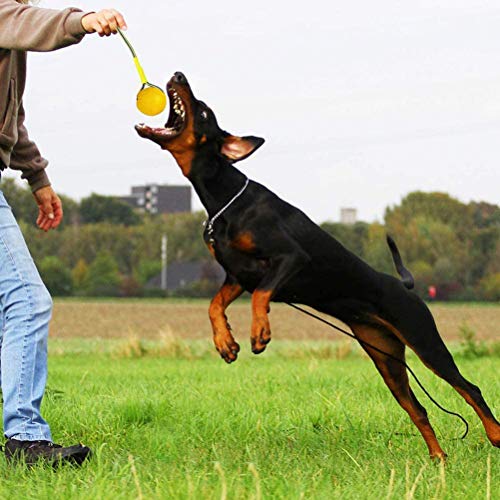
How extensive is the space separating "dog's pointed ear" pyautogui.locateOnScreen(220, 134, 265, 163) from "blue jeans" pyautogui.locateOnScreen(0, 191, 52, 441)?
3.54 ft

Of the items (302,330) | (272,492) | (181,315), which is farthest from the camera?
(181,315)

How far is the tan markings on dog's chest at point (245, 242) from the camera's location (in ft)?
14.5

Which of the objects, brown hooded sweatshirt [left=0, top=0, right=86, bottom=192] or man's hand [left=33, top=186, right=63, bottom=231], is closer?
brown hooded sweatshirt [left=0, top=0, right=86, bottom=192]

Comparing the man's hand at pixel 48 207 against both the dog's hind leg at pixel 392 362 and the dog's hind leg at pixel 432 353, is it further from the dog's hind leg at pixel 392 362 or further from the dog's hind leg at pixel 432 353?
the dog's hind leg at pixel 432 353

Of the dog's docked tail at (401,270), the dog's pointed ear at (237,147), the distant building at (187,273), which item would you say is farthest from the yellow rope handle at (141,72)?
the distant building at (187,273)

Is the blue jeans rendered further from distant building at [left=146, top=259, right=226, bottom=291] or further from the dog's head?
distant building at [left=146, top=259, right=226, bottom=291]

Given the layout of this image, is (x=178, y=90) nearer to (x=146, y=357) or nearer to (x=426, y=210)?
(x=146, y=357)

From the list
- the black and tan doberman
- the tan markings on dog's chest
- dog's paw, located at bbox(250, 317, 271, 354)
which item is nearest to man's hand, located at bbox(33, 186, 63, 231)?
the black and tan doberman

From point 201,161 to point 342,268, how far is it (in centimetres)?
89

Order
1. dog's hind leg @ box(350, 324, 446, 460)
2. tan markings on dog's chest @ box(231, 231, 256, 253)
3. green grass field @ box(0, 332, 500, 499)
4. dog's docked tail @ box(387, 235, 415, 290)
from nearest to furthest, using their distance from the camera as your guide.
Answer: green grass field @ box(0, 332, 500, 499)
tan markings on dog's chest @ box(231, 231, 256, 253)
dog's hind leg @ box(350, 324, 446, 460)
dog's docked tail @ box(387, 235, 415, 290)

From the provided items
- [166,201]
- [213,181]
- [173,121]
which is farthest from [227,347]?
[166,201]

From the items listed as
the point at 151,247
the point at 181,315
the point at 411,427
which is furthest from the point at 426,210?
the point at 411,427

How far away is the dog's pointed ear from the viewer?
4.68m

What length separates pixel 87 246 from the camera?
1548 inches
